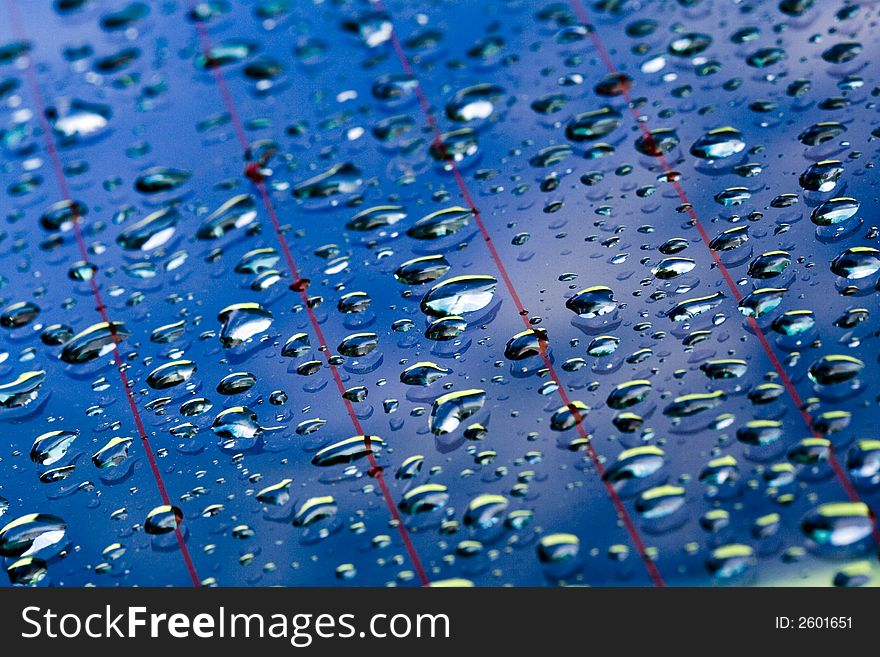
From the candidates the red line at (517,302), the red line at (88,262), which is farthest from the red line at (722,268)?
the red line at (88,262)

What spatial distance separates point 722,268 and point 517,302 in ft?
0.73

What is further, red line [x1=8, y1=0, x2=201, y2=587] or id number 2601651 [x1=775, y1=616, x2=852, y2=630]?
red line [x1=8, y1=0, x2=201, y2=587]

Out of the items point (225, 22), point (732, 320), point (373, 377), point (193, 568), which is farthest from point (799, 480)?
point (225, 22)

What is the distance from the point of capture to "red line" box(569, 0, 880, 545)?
81cm

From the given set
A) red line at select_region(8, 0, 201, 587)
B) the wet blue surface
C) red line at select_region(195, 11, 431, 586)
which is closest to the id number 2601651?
the wet blue surface

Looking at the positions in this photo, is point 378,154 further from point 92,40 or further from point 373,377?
point 92,40

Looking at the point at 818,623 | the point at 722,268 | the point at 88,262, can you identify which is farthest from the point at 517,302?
the point at 88,262

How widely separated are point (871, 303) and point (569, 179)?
0.37 meters

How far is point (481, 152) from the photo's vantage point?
1.18 meters

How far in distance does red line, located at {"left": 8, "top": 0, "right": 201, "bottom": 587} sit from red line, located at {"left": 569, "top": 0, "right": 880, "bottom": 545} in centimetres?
58

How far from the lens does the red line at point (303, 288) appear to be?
0.86 m

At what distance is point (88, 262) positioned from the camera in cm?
118

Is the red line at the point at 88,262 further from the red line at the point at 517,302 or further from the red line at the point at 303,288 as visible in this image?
the red line at the point at 517,302

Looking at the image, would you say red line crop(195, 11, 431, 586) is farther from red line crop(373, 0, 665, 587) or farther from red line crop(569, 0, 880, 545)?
red line crop(569, 0, 880, 545)
